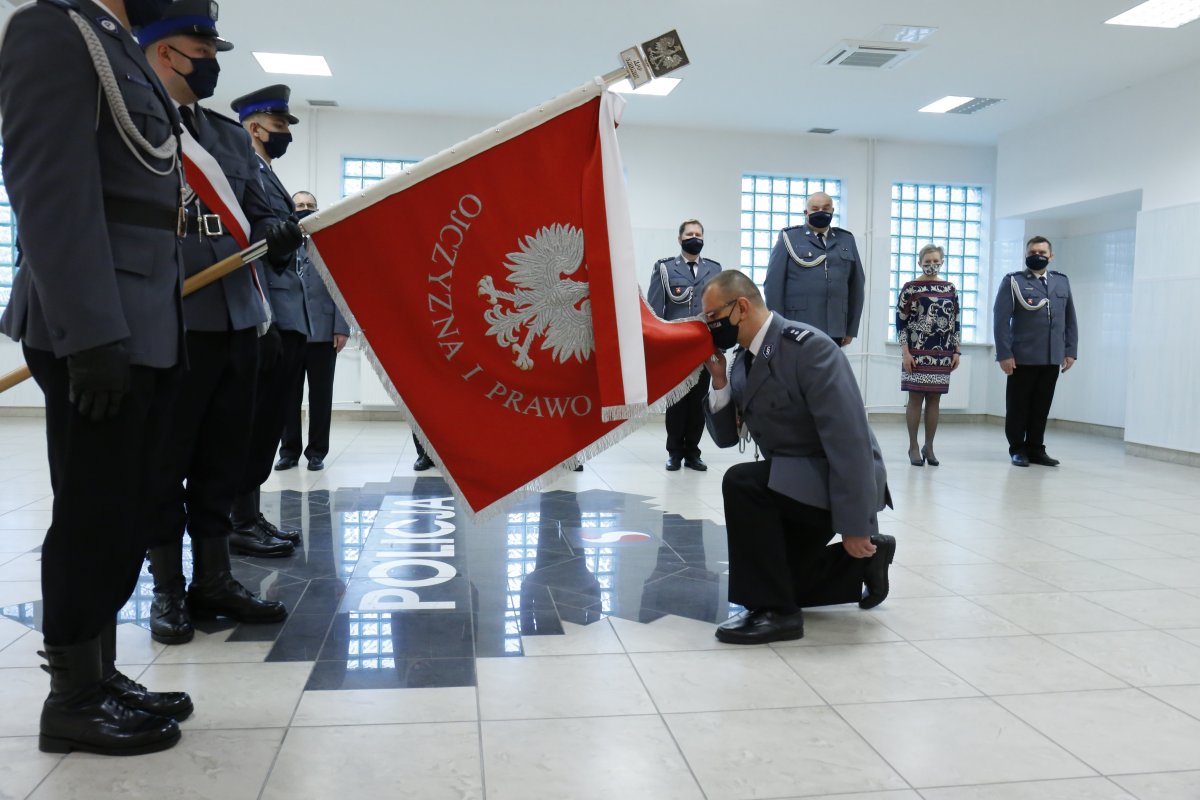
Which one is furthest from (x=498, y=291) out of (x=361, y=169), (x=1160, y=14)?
(x=361, y=169)

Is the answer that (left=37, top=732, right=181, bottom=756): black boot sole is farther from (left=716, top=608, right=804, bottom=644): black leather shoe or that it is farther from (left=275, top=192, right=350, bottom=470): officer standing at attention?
(left=275, top=192, right=350, bottom=470): officer standing at attention

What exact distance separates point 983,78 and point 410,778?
814cm

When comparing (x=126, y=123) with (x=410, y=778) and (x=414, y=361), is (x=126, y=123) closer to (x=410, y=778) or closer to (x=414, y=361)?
(x=414, y=361)

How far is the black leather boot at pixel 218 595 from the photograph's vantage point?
2.75 meters

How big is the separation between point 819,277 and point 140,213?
15.7ft

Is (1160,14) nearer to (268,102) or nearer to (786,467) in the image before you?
(786,467)

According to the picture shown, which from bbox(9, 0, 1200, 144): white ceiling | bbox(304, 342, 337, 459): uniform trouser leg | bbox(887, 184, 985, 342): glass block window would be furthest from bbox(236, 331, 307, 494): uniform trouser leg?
bbox(887, 184, 985, 342): glass block window

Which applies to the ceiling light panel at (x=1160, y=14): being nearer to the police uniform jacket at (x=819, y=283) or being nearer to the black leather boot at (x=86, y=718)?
the police uniform jacket at (x=819, y=283)

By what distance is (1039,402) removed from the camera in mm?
7051

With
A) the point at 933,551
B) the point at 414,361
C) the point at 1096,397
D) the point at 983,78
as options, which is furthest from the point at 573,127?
the point at 1096,397

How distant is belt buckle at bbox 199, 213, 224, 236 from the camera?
2520mm

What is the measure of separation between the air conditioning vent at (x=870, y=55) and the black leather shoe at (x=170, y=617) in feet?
21.3

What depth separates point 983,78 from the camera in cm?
809

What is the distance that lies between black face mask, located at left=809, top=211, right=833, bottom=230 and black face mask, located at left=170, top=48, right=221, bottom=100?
426 centimetres
